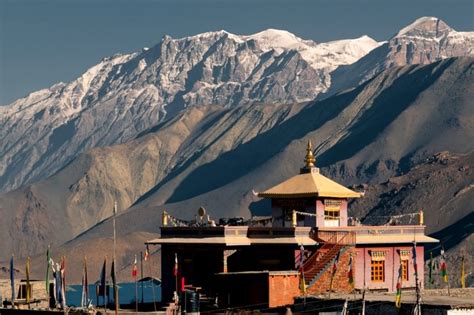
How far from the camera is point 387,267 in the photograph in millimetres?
72438

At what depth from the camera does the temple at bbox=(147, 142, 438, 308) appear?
64875 mm

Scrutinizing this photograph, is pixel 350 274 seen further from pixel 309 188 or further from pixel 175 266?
pixel 309 188

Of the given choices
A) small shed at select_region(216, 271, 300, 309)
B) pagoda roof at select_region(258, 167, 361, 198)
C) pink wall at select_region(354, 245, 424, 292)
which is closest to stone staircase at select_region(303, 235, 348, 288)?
small shed at select_region(216, 271, 300, 309)

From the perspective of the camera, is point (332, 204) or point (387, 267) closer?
point (387, 267)

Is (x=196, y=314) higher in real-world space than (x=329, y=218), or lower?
lower

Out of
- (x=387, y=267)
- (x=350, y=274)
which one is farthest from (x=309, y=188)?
(x=350, y=274)

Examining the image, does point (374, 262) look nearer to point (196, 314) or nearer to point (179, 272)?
point (179, 272)

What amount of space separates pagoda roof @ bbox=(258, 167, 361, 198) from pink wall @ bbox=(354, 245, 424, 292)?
11.7 ft

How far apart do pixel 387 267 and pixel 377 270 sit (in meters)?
0.74

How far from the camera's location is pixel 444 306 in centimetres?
5375

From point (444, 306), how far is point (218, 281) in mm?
15797

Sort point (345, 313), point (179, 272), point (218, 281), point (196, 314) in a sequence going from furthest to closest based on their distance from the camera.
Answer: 1. point (179, 272)
2. point (218, 281)
3. point (196, 314)
4. point (345, 313)

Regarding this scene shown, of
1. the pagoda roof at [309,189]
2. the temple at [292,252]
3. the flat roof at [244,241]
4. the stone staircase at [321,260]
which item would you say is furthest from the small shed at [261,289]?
the pagoda roof at [309,189]

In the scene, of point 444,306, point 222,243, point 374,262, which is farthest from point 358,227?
point 444,306
